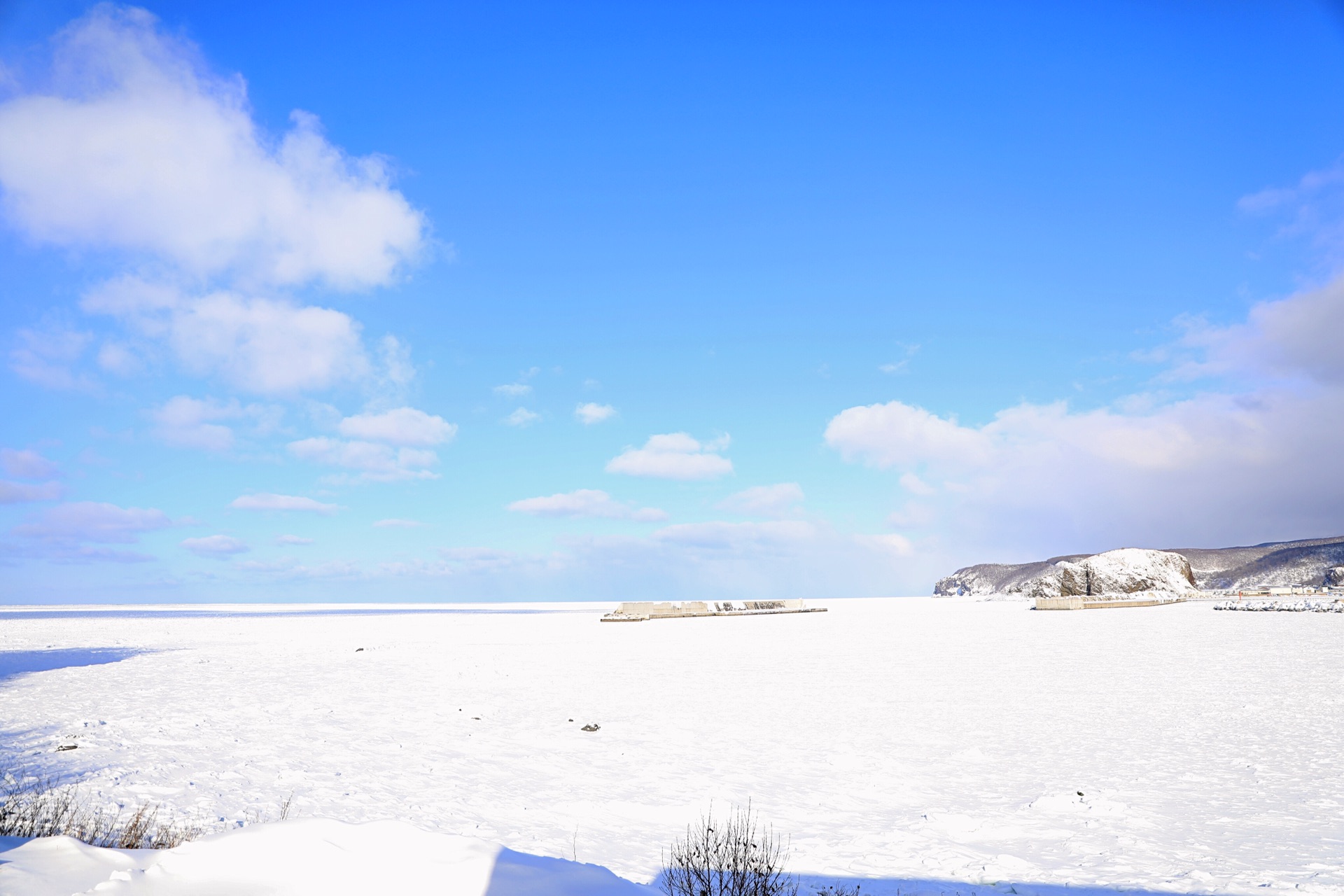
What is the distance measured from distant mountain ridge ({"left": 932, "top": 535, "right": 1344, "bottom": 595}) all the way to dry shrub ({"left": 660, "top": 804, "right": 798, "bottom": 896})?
63.3 m

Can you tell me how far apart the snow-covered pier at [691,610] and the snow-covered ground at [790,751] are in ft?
67.3

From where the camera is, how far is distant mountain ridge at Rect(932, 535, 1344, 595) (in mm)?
63781

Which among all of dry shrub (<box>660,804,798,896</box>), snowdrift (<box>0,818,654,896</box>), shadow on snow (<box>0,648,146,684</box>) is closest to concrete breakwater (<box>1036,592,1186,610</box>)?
dry shrub (<box>660,804,798,896</box>)

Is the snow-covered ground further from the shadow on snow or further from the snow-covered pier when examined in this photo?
the snow-covered pier

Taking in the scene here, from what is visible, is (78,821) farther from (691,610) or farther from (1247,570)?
(1247,570)

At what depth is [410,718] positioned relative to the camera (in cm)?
1113

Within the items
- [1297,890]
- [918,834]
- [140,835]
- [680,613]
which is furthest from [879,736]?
[680,613]

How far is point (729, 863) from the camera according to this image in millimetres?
5449

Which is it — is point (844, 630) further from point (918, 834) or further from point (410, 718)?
point (918, 834)

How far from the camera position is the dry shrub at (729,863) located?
4.58 meters

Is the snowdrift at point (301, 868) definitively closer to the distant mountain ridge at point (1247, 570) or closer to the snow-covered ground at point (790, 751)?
the snow-covered ground at point (790, 751)

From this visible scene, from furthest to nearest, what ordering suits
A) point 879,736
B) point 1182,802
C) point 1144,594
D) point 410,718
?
point 1144,594 → point 410,718 → point 879,736 → point 1182,802

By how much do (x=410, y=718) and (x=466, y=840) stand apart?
6.93 metres

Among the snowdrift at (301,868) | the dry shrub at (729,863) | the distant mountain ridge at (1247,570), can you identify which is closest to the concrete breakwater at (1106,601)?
the distant mountain ridge at (1247,570)
